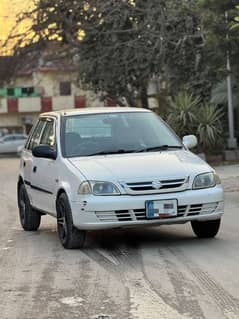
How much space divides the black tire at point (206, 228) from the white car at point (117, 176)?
13 millimetres

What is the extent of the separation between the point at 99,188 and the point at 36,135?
8.94ft

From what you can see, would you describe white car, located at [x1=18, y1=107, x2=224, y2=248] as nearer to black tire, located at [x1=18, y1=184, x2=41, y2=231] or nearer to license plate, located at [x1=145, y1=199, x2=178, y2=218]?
license plate, located at [x1=145, y1=199, x2=178, y2=218]

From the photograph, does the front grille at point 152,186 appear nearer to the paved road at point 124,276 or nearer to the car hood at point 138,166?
the car hood at point 138,166

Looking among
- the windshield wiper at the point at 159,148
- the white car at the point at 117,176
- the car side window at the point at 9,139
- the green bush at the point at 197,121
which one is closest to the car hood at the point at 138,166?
the white car at the point at 117,176

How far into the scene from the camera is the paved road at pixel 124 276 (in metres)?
6.00

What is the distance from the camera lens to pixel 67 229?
8.63 meters

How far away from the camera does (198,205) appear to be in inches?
330

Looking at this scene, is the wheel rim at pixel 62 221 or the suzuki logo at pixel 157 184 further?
the wheel rim at pixel 62 221

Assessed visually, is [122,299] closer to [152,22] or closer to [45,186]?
[45,186]

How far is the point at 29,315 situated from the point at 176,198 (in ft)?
9.27

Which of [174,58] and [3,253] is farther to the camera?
[174,58]

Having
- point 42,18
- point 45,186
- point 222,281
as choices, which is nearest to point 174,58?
point 42,18

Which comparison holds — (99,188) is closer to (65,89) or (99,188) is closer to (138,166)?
(138,166)

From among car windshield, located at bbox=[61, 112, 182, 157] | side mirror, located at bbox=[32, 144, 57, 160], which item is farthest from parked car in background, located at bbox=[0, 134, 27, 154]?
side mirror, located at bbox=[32, 144, 57, 160]
